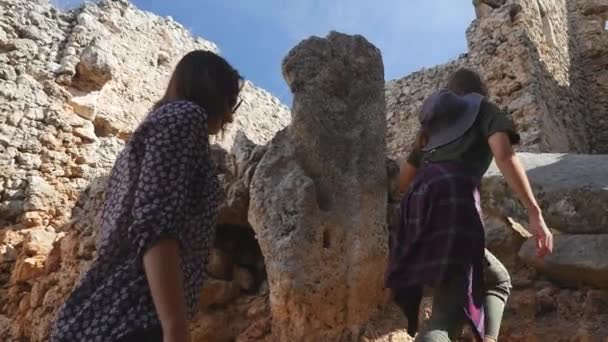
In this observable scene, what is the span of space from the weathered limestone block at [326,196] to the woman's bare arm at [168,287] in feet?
4.94

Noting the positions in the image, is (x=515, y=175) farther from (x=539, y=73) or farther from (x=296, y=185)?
(x=539, y=73)

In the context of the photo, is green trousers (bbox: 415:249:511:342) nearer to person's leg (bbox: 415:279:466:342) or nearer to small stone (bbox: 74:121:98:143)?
person's leg (bbox: 415:279:466:342)

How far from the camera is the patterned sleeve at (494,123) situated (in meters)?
2.28

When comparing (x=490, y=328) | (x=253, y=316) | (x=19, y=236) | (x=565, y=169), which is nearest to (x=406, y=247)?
(x=490, y=328)

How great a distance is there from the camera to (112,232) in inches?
57.4

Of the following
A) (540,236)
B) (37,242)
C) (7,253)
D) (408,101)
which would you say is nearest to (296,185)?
(540,236)

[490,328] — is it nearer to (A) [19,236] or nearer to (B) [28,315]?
(B) [28,315]

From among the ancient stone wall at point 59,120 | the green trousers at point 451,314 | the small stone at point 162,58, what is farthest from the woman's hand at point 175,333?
the small stone at point 162,58

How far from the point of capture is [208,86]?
165 cm

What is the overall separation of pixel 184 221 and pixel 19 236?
4.88m

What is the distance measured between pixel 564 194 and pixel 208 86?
2615mm

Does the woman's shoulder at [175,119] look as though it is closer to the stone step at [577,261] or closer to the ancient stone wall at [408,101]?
the stone step at [577,261]

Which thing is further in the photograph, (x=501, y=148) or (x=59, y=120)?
(x=59, y=120)

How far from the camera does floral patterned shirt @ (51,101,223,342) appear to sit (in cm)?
138
